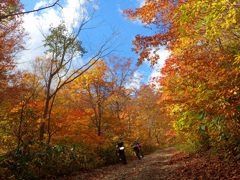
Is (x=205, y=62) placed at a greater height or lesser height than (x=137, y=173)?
greater

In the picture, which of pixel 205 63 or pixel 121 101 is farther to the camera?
pixel 121 101

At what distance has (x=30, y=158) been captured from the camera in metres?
8.52

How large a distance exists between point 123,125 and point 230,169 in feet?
44.7

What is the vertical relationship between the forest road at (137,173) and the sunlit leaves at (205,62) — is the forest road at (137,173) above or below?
below

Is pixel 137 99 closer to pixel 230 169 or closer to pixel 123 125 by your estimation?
pixel 123 125

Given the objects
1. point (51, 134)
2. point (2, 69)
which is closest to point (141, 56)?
point (51, 134)

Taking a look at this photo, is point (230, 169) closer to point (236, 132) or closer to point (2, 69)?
point (236, 132)

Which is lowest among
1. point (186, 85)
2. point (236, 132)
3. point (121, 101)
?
point (236, 132)

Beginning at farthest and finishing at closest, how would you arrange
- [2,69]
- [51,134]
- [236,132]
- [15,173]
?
[2,69] → [51,134] → [15,173] → [236,132]

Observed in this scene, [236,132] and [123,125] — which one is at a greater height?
[123,125]

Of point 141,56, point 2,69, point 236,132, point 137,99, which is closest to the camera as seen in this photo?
point 236,132

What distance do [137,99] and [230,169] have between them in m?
29.4

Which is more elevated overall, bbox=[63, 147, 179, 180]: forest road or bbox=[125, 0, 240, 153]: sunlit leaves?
bbox=[125, 0, 240, 153]: sunlit leaves

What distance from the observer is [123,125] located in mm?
19328
